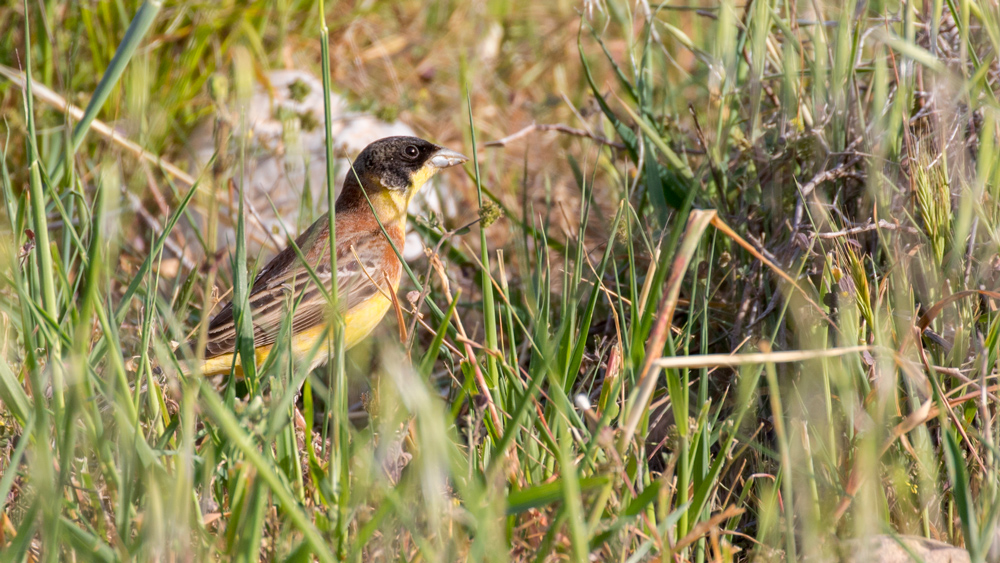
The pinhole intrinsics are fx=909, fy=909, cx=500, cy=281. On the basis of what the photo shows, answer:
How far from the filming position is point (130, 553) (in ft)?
5.77

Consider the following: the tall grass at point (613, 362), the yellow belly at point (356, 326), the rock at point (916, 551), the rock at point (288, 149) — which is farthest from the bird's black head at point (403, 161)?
the rock at point (916, 551)

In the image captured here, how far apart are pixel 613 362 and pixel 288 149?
250 cm

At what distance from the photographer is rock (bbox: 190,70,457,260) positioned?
15.2 feet

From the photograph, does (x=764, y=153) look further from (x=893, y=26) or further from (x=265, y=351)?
(x=265, y=351)

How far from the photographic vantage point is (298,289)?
418 cm

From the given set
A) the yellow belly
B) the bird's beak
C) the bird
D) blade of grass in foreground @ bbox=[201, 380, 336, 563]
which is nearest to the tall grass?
blade of grass in foreground @ bbox=[201, 380, 336, 563]

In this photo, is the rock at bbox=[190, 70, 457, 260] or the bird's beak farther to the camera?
the rock at bbox=[190, 70, 457, 260]

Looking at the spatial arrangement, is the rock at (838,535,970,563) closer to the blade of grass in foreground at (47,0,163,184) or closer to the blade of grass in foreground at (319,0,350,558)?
the blade of grass in foreground at (319,0,350,558)

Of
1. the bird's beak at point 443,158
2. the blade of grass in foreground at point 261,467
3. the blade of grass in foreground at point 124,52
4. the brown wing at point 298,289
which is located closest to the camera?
the blade of grass in foreground at point 261,467

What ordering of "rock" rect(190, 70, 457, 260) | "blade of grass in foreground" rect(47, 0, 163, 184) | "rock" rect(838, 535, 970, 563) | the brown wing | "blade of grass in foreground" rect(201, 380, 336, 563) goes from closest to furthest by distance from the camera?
"blade of grass in foreground" rect(201, 380, 336, 563), "rock" rect(838, 535, 970, 563), "blade of grass in foreground" rect(47, 0, 163, 184), the brown wing, "rock" rect(190, 70, 457, 260)

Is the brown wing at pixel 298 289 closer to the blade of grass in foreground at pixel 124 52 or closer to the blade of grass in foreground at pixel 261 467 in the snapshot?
the blade of grass in foreground at pixel 124 52

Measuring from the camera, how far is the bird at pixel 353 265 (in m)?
3.77

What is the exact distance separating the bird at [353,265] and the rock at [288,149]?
8.3 inches

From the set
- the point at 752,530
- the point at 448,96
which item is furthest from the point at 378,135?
the point at 752,530
